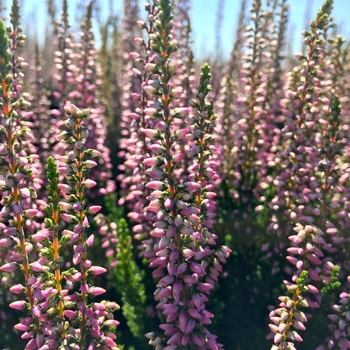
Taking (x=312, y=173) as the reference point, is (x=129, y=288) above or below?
below

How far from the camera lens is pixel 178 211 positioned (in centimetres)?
180

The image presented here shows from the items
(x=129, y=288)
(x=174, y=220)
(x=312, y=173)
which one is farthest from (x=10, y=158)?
(x=312, y=173)

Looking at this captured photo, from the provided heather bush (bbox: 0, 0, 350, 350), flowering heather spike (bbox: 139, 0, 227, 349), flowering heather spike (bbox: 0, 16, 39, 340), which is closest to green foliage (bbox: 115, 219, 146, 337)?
heather bush (bbox: 0, 0, 350, 350)

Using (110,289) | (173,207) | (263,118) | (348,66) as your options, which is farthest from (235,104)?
(173,207)

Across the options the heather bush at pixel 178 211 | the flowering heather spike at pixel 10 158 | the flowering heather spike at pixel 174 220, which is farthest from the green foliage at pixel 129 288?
the flowering heather spike at pixel 10 158

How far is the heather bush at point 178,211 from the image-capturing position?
1809 millimetres

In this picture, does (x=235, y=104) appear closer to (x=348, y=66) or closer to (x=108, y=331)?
(x=348, y=66)

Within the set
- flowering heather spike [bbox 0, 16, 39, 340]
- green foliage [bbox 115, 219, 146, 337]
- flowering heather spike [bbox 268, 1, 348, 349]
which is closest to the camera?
flowering heather spike [bbox 0, 16, 39, 340]

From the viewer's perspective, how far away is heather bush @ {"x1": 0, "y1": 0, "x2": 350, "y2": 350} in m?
1.81

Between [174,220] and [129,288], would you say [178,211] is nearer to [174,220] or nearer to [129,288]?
[174,220]

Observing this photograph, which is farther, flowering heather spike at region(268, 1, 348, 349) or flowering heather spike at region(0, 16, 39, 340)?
flowering heather spike at region(268, 1, 348, 349)

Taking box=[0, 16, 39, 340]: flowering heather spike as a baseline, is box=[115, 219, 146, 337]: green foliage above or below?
below

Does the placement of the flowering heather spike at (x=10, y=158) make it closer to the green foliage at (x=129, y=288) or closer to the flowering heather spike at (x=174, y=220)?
the flowering heather spike at (x=174, y=220)

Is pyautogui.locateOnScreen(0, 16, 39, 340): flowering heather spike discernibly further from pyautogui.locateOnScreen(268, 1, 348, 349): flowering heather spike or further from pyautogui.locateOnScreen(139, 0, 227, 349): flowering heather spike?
pyautogui.locateOnScreen(268, 1, 348, 349): flowering heather spike
